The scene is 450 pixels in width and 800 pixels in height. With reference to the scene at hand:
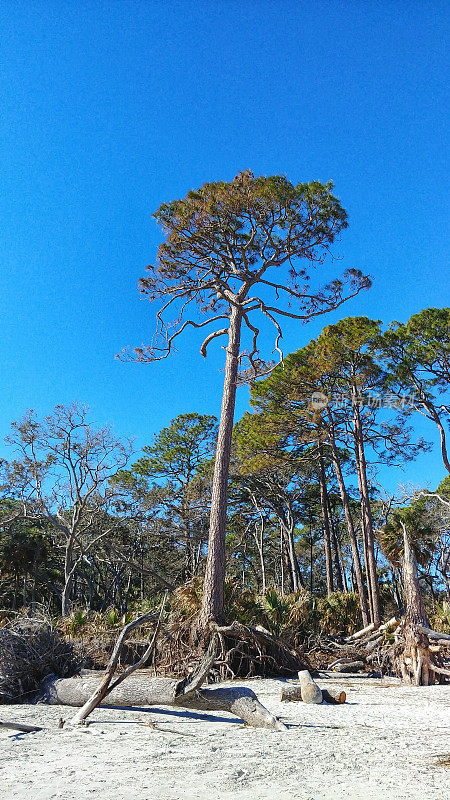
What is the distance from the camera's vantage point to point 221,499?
11.1 meters

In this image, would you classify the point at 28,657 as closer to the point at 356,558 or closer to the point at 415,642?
the point at 415,642

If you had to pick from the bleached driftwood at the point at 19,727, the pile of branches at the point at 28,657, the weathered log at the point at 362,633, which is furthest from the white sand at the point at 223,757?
the weathered log at the point at 362,633

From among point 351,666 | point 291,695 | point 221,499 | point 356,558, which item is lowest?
point 291,695

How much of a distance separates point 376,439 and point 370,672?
921 cm

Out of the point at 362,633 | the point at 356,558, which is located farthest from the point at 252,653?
the point at 356,558

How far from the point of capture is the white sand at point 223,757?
3258 millimetres

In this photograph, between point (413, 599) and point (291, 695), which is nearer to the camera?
point (291, 695)

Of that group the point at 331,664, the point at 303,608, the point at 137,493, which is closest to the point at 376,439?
the point at 303,608

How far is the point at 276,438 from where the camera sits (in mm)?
20938

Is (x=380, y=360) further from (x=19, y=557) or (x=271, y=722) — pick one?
(x=19, y=557)

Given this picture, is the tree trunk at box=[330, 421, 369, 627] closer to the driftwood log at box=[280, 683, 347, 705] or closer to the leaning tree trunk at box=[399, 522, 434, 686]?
the leaning tree trunk at box=[399, 522, 434, 686]

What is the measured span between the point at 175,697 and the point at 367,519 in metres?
12.9

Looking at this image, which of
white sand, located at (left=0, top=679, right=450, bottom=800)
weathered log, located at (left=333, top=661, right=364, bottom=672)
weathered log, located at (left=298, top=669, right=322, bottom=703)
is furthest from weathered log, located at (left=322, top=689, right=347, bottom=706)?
weathered log, located at (left=333, top=661, right=364, bottom=672)

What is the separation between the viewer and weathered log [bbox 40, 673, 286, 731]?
215 inches
